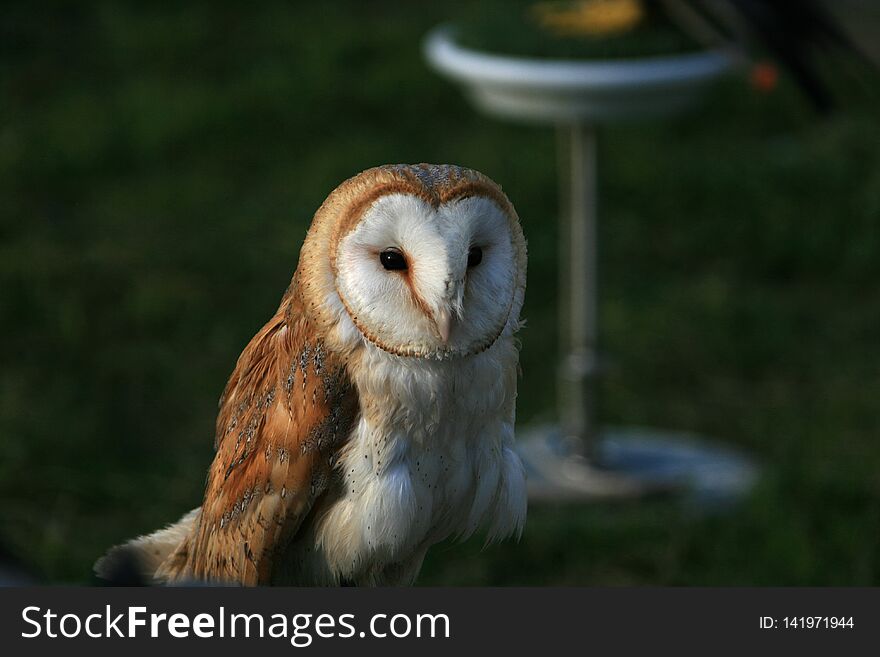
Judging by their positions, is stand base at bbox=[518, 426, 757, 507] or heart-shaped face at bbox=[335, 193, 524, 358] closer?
heart-shaped face at bbox=[335, 193, 524, 358]

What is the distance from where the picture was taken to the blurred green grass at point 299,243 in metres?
2.84

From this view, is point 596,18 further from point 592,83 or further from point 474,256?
point 474,256

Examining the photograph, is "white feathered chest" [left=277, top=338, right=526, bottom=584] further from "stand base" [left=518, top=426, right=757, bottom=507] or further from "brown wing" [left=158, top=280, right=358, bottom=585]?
"stand base" [left=518, top=426, right=757, bottom=507]

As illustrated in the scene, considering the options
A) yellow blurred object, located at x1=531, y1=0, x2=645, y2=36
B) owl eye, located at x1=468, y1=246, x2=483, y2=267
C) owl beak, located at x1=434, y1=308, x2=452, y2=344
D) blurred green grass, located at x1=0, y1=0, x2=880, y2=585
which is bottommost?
blurred green grass, located at x1=0, y1=0, x2=880, y2=585

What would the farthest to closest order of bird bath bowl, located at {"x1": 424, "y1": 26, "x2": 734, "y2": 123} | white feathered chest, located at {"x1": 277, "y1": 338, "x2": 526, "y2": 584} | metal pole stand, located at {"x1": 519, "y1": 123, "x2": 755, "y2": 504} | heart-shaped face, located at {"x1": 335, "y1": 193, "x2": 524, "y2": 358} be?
1. metal pole stand, located at {"x1": 519, "y1": 123, "x2": 755, "y2": 504}
2. bird bath bowl, located at {"x1": 424, "y1": 26, "x2": 734, "y2": 123}
3. white feathered chest, located at {"x1": 277, "y1": 338, "x2": 526, "y2": 584}
4. heart-shaped face, located at {"x1": 335, "y1": 193, "x2": 524, "y2": 358}

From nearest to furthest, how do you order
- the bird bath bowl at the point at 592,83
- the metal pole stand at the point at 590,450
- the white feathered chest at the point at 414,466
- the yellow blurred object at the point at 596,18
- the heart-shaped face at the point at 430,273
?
the heart-shaped face at the point at 430,273 < the white feathered chest at the point at 414,466 < the bird bath bowl at the point at 592,83 < the yellow blurred object at the point at 596,18 < the metal pole stand at the point at 590,450

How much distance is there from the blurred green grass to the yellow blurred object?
3.34 feet

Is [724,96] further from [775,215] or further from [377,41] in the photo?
[377,41]

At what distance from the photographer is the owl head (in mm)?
991

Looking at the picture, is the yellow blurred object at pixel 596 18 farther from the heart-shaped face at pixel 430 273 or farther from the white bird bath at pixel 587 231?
the heart-shaped face at pixel 430 273

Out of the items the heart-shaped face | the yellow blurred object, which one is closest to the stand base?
the yellow blurred object

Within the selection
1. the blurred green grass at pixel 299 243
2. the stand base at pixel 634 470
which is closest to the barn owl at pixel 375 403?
the blurred green grass at pixel 299 243

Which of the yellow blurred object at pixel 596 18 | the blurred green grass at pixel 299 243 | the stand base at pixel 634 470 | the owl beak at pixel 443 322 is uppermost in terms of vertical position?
the owl beak at pixel 443 322

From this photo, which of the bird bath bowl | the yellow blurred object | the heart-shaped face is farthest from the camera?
the yellow blurred object
